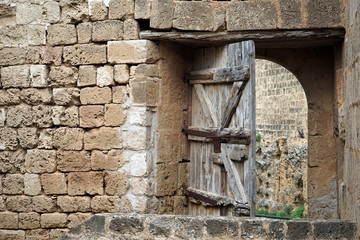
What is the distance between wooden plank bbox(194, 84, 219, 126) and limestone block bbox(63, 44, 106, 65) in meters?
1.25

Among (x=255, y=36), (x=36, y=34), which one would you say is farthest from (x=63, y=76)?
(x=255, y=36)

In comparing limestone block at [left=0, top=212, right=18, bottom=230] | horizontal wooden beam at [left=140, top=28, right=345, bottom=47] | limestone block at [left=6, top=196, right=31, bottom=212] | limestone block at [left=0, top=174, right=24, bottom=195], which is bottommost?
limestone block at [left=0, top=212, right=18, bottom=230]

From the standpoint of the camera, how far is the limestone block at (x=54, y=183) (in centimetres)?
626

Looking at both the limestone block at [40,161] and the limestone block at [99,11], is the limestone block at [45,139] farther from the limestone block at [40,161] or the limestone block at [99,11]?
the limestone block at [99,11]

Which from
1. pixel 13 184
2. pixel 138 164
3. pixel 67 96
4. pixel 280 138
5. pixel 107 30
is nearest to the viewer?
pixel 138 164

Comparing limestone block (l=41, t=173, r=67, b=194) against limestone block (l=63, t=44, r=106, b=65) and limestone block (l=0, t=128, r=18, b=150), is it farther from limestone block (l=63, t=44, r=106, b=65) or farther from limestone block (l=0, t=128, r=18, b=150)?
limestone block (l=63, t=44, r=106, b=65)

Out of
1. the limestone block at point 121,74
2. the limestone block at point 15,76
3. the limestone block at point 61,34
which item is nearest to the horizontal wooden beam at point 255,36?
the limestone block at point 121,74

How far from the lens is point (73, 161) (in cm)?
623

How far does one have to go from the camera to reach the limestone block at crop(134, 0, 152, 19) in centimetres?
607

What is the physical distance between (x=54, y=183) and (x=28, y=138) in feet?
2.08

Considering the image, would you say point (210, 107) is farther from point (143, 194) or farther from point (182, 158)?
point (143, 194)

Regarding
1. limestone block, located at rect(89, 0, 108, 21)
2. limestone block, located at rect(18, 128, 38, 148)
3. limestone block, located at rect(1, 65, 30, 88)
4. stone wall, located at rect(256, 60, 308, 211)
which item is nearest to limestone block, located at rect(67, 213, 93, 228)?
limestone block, located at rect(18, 128, 38, 148)

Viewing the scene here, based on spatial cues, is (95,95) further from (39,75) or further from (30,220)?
(30,220)

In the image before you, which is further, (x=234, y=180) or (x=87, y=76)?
(x=87, y=76)
